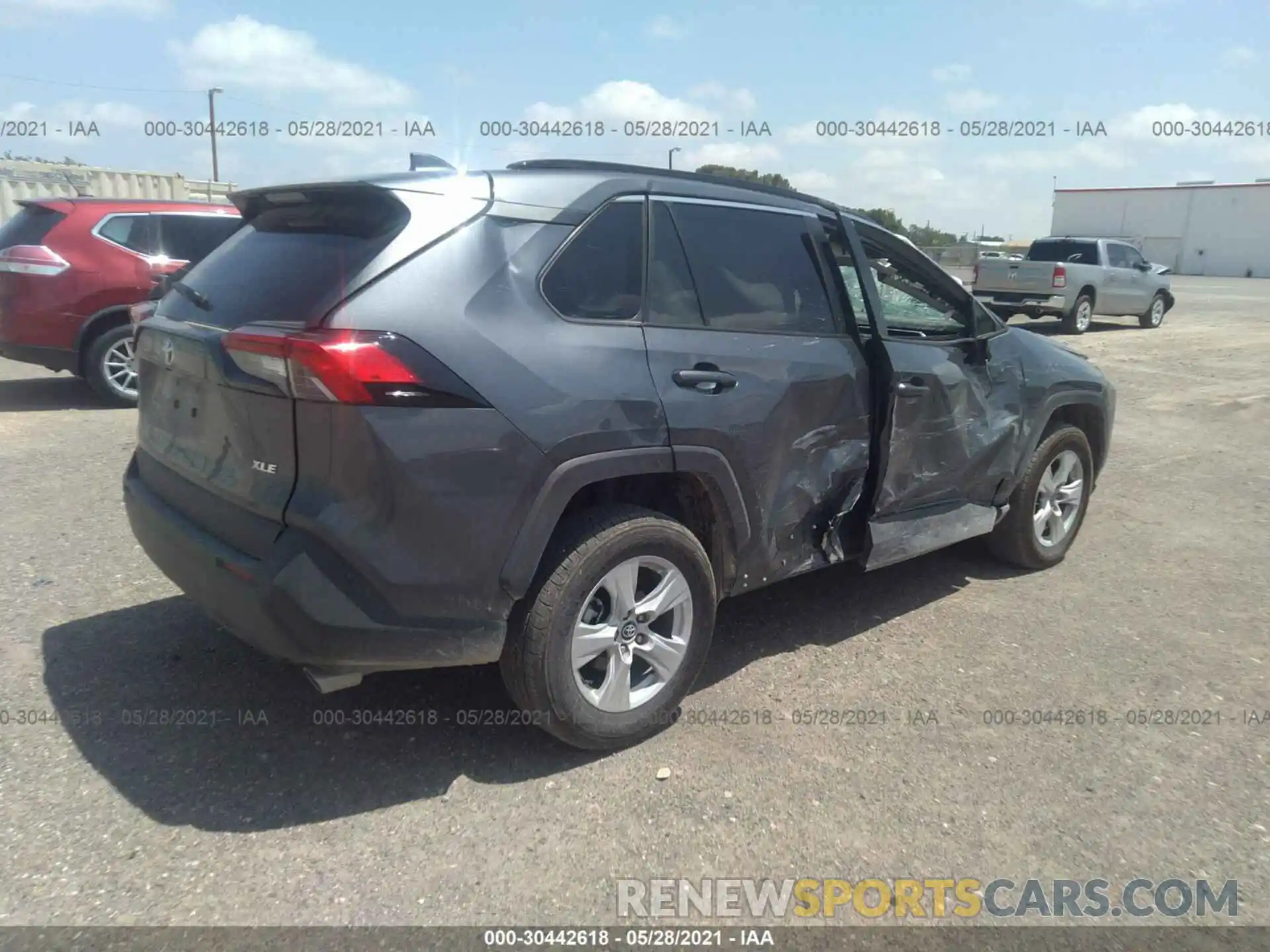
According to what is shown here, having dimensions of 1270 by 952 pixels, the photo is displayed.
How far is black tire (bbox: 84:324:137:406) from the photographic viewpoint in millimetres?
7977

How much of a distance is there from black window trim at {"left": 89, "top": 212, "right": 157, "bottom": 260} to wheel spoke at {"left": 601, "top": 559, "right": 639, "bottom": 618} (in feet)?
23.2

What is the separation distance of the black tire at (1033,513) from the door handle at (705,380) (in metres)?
2.28

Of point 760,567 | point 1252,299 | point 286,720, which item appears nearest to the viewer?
point 286,720

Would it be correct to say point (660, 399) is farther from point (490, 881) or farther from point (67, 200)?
point (67, 200)

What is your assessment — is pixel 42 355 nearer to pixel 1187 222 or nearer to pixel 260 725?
pixel 260 725

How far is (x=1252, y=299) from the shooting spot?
1153 inches

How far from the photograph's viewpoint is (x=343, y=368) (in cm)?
247

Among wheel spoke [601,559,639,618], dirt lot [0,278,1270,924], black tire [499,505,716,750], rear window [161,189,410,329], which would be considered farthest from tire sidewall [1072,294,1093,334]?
rear window [161,189,410,329]

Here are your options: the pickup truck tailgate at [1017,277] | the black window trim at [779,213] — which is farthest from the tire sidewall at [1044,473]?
the pickup truck tailgate at [1017,277]

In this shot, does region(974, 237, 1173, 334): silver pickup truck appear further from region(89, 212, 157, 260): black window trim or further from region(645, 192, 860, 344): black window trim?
region(645, 192, 860, 344): black window trim

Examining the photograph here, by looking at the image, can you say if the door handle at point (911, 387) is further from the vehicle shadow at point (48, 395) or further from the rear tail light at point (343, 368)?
the vehicle shadow at point (48, 395)

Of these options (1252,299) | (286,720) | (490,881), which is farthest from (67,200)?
(1252,299)

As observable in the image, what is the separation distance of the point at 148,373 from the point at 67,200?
619 cm

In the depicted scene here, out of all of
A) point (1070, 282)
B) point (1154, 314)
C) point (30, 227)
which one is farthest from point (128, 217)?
point (1154, 314)
